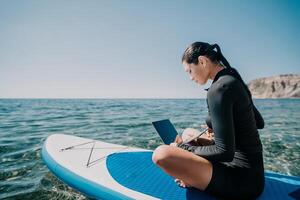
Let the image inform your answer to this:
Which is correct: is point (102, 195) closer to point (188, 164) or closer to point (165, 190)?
point (165, 190)

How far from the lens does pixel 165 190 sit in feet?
9.06

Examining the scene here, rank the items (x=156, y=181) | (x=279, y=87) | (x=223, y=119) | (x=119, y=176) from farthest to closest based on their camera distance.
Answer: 1. (x=279, y=87)
2. (x=119, y=176)
3. (x=156, y=181)
4. (x=223, y=119)

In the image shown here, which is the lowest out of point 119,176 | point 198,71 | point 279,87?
point 279,87

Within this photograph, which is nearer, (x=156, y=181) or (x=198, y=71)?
(x=198, y=71)

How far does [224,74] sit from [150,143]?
19.2ft

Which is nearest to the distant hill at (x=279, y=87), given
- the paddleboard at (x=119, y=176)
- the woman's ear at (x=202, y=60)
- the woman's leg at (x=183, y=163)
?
the paddleboard at (x=119, y=176)

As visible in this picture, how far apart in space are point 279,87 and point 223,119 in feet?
436

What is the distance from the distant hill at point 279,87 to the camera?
364 feet

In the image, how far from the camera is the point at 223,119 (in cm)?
184

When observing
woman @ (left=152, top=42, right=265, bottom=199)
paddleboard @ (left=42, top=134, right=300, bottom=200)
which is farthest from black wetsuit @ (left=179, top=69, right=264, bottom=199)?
paddleboard @ (left=42, top=134, right=300, bottom=200)

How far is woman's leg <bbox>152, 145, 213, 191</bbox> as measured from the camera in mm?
2041

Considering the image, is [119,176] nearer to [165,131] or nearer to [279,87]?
[165,131]

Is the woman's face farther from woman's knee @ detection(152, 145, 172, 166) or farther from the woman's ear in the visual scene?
woman's knee @ detection(152, 145, 172, 166)

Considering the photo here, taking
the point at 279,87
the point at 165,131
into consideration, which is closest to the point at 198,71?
the point at 165,131
